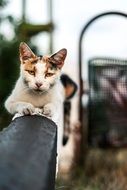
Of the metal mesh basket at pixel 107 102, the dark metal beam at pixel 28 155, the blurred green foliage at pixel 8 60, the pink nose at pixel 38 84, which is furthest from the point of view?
the metal mesh basket at pixel 107 102

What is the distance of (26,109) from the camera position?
4086mm

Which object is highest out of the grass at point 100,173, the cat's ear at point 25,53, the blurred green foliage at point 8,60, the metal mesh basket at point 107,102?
the cat's ear at point 25,53

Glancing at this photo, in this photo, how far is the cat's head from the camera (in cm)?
434

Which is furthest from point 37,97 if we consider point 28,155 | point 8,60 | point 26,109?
point 8,60

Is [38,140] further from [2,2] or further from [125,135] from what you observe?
[125,135]

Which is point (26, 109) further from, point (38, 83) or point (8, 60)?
point (8, 60)

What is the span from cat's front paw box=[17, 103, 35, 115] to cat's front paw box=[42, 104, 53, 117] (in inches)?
2.9

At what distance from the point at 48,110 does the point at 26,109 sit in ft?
0.78

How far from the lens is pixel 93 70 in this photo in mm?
10125

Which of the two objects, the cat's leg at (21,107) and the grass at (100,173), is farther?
the grass at (100,173)

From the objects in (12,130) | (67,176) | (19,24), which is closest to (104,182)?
(67,176)

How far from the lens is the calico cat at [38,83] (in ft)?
14.2

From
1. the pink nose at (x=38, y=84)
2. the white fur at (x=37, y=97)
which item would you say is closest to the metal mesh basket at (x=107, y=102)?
the white fur at (x=37, y=97)

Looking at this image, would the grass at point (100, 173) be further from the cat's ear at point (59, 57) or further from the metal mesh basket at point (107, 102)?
the cat's ear at point (59, 57)
